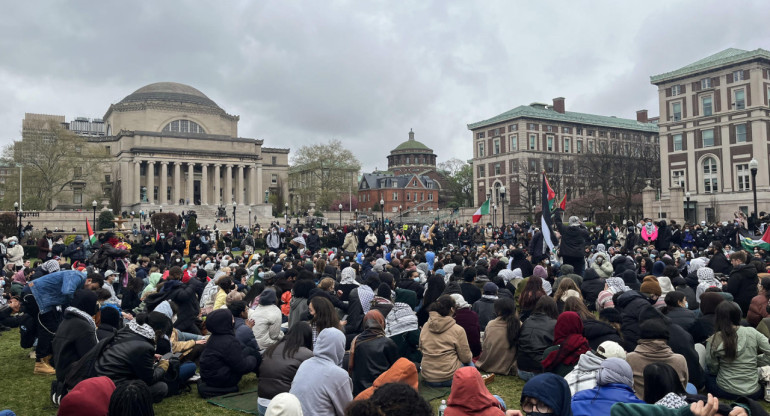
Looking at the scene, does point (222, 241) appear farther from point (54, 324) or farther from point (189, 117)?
point (189, 117)

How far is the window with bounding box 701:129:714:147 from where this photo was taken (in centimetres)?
6056

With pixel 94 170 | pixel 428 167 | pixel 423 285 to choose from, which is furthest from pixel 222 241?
pixel 428 167

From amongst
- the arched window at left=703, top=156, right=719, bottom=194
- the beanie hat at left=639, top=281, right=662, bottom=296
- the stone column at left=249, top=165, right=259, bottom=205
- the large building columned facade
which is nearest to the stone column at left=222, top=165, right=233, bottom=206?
the stone column at left=249, top=165, right=259, bottom=205

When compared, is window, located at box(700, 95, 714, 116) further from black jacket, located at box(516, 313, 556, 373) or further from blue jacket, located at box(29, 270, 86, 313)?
A: blue jacket, located at box(29, 270, 86, 313)

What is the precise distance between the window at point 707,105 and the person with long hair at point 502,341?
6148cm

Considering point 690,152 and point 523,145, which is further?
point 523,145

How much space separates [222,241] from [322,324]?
2864cm

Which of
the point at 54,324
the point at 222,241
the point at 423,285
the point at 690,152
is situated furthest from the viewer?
the point at 690,152

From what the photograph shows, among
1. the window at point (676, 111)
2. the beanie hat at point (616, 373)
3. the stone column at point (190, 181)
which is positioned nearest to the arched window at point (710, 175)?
the window at point (676, 111)

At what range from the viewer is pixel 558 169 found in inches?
3246

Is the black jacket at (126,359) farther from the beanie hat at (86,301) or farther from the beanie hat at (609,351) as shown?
the beanie hat at (609,351)

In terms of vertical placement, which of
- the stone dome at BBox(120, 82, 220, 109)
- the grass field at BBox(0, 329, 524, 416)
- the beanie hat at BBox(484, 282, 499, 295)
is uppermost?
the stone dome at BBox(120, 82, 220, 109)

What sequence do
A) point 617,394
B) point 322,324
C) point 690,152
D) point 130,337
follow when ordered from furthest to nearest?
point 690,152, point 322,324, point 130,337, point 617,394

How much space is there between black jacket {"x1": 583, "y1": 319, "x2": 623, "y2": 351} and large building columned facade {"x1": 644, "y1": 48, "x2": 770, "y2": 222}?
171ft
